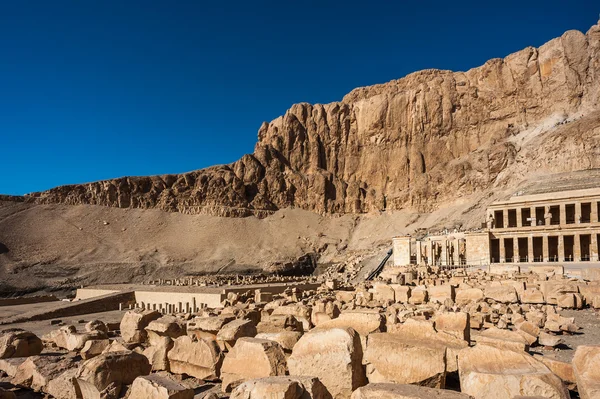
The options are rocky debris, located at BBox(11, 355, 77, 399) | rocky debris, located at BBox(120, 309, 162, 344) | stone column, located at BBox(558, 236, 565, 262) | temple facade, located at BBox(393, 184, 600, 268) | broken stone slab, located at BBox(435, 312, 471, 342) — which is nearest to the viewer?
rocky debris, located at BBox(11, 355, 77, 399)

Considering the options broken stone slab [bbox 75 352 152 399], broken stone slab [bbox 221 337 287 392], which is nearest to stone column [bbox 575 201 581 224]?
broken stone slab [bbox 221 337 287 392]

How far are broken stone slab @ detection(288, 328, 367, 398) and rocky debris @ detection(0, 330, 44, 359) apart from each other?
6515 millimetres

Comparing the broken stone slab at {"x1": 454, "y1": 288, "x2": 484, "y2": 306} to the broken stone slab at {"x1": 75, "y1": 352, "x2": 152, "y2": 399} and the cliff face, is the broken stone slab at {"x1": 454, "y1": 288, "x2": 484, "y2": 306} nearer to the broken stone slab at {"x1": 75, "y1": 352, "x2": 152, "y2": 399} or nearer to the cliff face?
the broken stone slab at {"x1": 75, "y1": 352, "x2": 152, "y2": 399}

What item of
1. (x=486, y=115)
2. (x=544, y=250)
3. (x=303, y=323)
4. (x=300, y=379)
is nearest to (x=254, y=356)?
(x=300, y=379)

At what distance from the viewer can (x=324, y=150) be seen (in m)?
85.8

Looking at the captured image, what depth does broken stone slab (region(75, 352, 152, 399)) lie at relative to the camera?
210 inches

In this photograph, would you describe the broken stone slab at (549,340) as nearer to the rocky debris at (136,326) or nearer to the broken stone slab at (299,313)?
the broken stone slab at (299,313)

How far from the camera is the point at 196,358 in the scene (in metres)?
6.22

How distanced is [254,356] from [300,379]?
1.37m

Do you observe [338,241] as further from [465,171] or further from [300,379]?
[300,379]

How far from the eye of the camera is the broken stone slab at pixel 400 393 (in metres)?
3.46

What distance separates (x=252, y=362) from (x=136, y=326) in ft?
15.3

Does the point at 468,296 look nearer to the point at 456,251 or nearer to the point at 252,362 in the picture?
the point at 252,362

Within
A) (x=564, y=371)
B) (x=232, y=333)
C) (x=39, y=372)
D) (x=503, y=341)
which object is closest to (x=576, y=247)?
(x=503, y=341)
